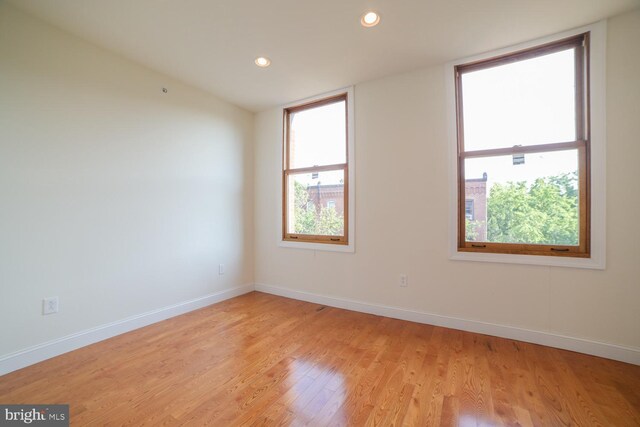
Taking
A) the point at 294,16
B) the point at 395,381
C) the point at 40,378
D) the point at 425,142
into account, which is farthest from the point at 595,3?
the point at 40,378

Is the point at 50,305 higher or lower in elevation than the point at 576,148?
lower

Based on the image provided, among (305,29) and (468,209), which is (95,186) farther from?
(468,209)

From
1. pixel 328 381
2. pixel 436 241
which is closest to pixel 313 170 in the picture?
pixel 436 241

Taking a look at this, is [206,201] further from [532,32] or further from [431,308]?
[532,32]

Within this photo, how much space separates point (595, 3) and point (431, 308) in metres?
2.79

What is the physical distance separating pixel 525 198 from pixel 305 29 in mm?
2456

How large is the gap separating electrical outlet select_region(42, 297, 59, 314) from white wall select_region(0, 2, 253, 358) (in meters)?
0.05

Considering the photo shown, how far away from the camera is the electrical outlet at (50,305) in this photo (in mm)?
2131

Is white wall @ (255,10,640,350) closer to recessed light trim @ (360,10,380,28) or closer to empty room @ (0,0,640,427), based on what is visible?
empty room @ (0,0,640,427)

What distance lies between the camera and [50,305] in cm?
216

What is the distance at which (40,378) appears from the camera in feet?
6.13

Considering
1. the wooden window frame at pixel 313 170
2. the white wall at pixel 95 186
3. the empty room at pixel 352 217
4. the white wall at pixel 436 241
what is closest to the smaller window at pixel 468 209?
the empty room at pixel 352 217

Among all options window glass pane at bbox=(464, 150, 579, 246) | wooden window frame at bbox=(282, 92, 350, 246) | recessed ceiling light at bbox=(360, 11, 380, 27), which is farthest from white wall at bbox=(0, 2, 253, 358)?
window glass pane at bbox=(464, 150, 579, 246)

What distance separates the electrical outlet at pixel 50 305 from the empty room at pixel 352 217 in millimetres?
12
